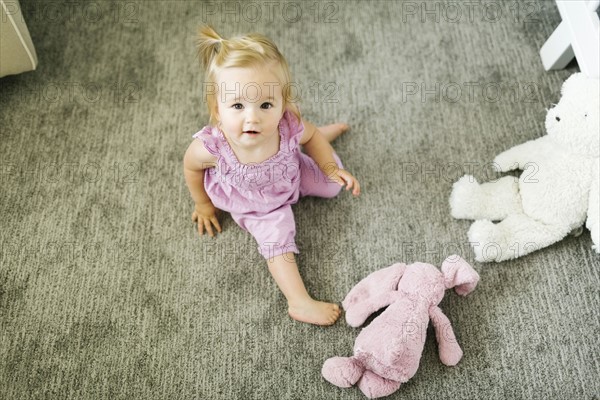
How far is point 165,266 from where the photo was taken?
3.51 ft

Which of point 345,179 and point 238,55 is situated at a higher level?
point 238,55

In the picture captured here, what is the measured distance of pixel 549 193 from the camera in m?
1.03

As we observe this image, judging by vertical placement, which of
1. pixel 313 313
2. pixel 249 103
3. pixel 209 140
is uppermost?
pixel 249 103

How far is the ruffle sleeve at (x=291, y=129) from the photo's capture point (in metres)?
0.98

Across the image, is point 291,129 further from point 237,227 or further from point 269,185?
point 237,227

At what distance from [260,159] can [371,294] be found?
321mm

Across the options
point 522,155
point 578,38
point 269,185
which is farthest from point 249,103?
point 578,38

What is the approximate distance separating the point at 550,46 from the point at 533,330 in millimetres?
654

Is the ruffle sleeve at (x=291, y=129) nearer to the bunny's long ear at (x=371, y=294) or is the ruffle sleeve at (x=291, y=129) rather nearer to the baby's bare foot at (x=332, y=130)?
the baby's bare foot at (x=332, y=130)

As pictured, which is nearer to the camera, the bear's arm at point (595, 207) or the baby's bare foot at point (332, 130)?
the bear's arm at point (595, 207)

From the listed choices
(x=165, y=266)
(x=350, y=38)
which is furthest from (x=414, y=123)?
(x=165, y=266)

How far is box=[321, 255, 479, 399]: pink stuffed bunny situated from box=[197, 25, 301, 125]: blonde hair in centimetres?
38

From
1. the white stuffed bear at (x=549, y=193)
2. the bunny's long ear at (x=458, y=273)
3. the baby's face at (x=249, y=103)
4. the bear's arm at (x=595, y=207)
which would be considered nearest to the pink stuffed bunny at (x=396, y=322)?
the bunny's long ear at (x=458, y=273)

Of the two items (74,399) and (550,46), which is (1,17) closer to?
(74,399)
